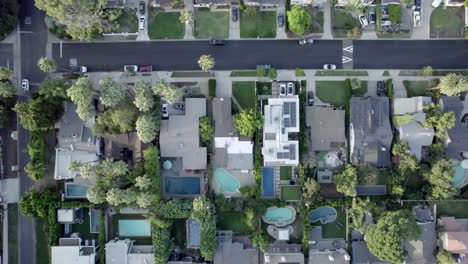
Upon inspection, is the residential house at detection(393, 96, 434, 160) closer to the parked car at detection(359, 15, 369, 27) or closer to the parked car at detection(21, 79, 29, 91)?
the parked car at detection(359, 15, 369, 27)

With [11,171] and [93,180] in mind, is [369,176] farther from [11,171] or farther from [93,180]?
[11,171]

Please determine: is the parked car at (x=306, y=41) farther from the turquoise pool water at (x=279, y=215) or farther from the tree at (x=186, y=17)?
the turquoise pool water at (x=279, y=215)

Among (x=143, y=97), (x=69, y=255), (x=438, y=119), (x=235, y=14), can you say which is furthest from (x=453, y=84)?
(x=69, y=255)

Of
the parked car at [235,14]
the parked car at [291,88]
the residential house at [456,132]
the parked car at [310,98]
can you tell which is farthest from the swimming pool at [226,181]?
the residential house at [456,132]

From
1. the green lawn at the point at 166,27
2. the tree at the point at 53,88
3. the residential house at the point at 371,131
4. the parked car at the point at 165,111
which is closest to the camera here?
the tree at the point at 53,88

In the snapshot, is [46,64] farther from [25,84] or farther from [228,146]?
[228,146]

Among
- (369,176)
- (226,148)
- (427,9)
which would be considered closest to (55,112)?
(226,148)
